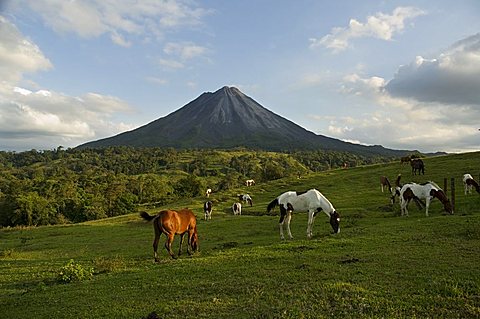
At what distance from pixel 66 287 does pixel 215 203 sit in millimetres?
32311

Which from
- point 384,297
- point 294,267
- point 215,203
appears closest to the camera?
point 384,297

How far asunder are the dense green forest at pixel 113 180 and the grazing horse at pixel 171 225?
44.6 m

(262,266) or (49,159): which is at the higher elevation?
→ (49,159)

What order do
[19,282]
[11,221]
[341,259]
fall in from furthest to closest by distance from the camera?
[11,221]
[19,282]
[341,259]

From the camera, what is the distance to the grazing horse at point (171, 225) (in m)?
13.6

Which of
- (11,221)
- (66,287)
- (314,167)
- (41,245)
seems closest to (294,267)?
(66,287)

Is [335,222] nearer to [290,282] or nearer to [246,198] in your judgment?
[290,282]

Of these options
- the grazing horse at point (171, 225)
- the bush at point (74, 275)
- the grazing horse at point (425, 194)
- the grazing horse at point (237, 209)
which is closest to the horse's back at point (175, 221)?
the grazing horse at point (171, 225)

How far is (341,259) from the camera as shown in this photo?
10773 mm

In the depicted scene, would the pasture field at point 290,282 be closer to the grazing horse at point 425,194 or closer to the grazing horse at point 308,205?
the grazing horse at point 308,205

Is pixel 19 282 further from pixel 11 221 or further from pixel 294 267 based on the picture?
pixel 11 221

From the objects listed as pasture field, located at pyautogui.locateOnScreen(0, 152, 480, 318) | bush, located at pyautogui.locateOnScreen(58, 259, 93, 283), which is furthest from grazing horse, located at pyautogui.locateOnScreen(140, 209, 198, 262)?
bush, located at pyautogui.locateOnScreen(58, 259, 93, 283)

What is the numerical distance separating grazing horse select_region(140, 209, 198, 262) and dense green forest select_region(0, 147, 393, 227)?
1755 inches

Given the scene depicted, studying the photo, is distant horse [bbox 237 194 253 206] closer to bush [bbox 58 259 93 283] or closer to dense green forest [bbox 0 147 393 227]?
dense green forest [bbox 0 147 393 227]
